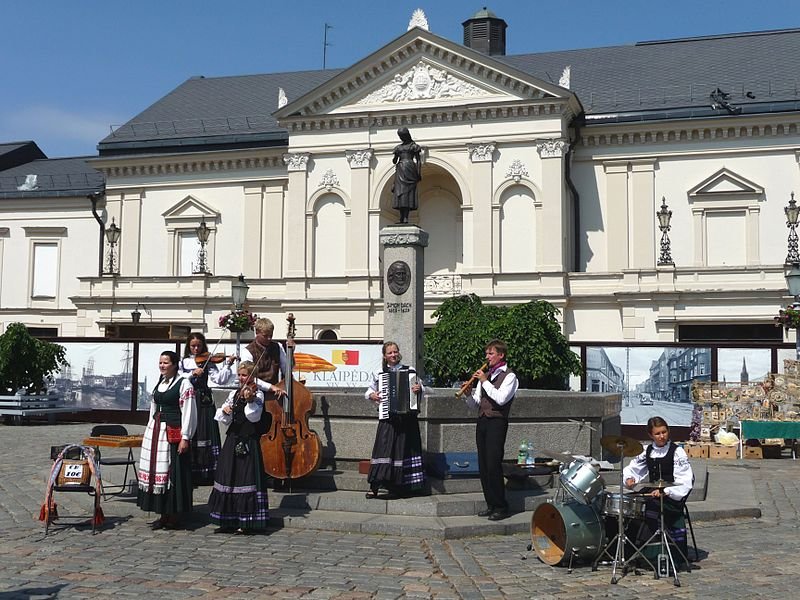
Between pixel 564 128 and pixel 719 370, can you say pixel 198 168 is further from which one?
pixel 719 370

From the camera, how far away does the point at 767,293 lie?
30.5 meters

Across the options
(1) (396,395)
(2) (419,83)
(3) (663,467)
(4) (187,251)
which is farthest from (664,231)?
(3) (663,467)

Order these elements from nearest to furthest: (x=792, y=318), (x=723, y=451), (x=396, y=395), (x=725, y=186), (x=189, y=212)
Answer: (x=396, y=395) < (x=723, y=451) < (x=792, y=318) < (x=725, y=186) < (x=189, y=212)

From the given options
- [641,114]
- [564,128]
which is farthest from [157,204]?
[641,114]

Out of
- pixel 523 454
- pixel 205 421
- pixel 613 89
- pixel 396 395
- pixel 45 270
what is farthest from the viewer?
pixel 45 270

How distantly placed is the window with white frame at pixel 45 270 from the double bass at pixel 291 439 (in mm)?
34769

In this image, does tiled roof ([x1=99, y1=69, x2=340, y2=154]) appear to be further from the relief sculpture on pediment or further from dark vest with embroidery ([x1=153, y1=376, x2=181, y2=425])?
dark vest with embroidery ([x1=153, y1=376, x2=181, y2=425])

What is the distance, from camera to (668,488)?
790 centimetres

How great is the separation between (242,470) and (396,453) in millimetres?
1810

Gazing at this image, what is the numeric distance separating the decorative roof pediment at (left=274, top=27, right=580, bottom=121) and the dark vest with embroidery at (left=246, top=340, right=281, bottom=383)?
24805 mm

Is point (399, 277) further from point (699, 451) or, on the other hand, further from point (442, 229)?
point (442, 229)

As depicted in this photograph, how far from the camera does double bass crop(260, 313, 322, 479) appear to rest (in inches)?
395

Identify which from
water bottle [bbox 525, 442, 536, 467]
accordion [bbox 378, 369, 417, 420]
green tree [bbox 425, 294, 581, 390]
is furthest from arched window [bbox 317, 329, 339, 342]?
accordion [bbox 378, 369, 417, 420]

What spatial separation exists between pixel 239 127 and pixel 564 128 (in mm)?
14603
